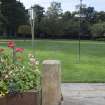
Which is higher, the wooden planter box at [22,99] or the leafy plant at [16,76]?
the leafy plant at [16,76]

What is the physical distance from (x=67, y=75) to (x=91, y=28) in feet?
181

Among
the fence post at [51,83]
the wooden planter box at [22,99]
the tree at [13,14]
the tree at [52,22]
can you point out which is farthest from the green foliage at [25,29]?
the wooden planter box at [22,99]

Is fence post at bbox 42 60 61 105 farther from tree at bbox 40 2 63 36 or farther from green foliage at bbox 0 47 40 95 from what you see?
tree at bbox 40 2 63 36

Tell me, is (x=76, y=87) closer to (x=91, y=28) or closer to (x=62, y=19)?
(x=91, y=28)

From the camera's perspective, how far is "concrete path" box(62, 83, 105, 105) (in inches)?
399

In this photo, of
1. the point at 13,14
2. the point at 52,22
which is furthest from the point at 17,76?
the point at 13,14

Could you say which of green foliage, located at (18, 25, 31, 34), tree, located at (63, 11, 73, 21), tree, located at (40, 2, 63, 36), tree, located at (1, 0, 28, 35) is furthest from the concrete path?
tree, located at (1, 0, 28, 35)

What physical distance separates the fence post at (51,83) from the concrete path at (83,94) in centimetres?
256

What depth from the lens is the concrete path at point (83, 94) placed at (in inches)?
399

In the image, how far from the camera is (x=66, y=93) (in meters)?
11.7

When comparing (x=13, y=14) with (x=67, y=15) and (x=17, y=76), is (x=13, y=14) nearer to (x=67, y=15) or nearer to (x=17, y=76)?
(x=67, y=15)

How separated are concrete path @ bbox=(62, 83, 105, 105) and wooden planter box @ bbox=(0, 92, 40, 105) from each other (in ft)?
9.56

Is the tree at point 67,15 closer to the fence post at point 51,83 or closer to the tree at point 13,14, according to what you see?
the tree at point 13,14

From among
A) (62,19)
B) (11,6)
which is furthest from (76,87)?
(11,6)
